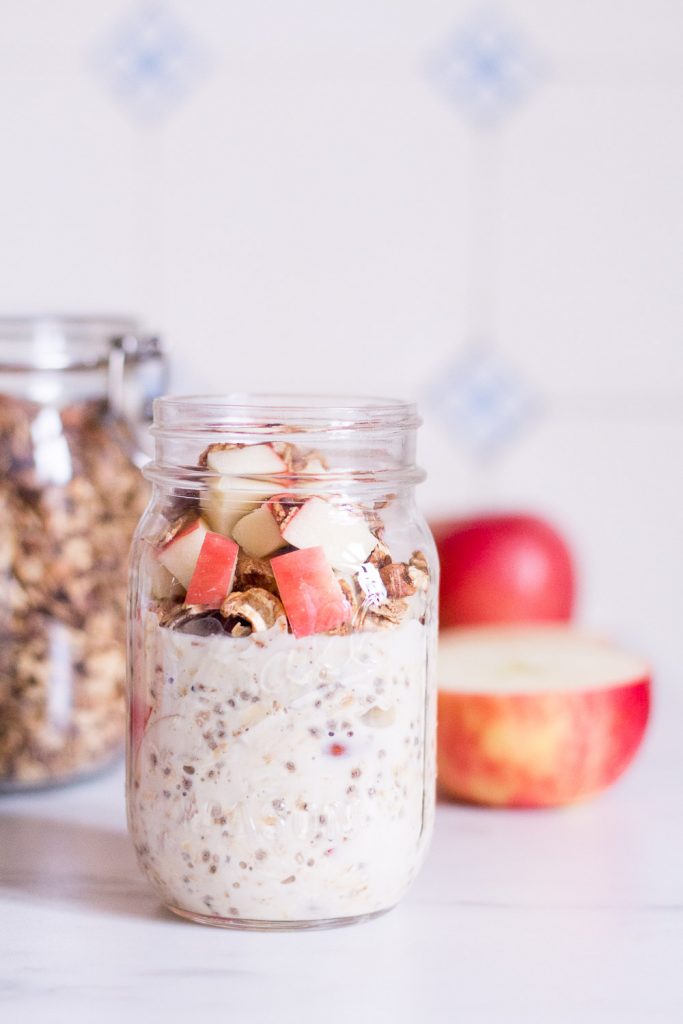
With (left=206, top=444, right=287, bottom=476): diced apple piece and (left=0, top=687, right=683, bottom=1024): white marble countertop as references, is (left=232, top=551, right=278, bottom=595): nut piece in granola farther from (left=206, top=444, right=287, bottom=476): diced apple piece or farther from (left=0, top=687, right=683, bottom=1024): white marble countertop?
(left=0, top=687, right=683, bottom=1024): white marble countertop

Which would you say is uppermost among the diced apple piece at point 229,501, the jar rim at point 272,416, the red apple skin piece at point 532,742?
the jar rim at point 272,416

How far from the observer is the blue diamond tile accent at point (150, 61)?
3.48ft

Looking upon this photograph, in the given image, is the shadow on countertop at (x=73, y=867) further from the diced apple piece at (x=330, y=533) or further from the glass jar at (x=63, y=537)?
the diced apple piece at (x=330, y=533)

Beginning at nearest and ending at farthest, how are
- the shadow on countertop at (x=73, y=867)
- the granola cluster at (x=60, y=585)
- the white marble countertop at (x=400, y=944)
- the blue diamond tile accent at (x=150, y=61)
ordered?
the white marble countertop at (x=400, y=944) → the shadow on countertop at (x=73, y=867) → the granola cluster at (x=60, y=585) → the blue diamond tile accent at (x=150, y=61)

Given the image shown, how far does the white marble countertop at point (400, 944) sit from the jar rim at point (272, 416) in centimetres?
25

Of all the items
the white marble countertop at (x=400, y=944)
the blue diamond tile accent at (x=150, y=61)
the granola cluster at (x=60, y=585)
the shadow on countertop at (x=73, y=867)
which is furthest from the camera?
the blue diamond tile accent at (x=150, y=61)

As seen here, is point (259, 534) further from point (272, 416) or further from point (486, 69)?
point (486, 69)

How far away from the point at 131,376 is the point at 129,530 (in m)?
0.13

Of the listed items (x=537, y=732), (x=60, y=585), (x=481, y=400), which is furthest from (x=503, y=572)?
(x=60, y=585)

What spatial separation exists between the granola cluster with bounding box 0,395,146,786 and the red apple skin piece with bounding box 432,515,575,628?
1.23 ft

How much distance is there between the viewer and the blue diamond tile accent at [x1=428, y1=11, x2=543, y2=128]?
1082 mm

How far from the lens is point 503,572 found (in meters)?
1.07

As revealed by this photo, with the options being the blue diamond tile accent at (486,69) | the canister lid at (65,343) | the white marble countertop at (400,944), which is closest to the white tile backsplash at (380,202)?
the blue diamond tile accent at (486,69)

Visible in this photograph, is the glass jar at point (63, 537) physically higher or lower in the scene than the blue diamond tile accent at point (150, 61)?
lower
